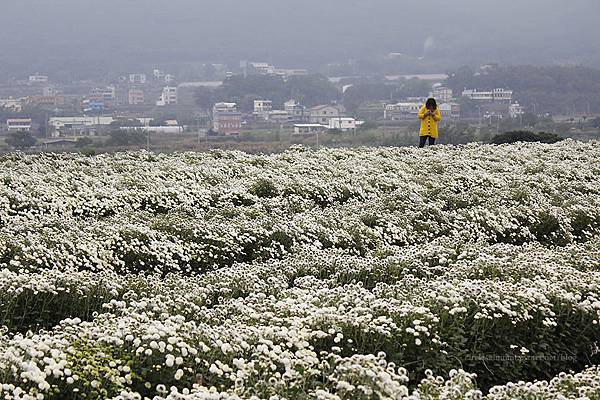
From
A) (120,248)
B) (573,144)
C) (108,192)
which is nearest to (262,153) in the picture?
(108,192)

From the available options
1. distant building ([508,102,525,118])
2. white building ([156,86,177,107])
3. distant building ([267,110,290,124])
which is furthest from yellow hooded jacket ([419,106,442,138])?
white building ([156,86,177,107])

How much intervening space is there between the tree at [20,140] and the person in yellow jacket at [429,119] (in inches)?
443

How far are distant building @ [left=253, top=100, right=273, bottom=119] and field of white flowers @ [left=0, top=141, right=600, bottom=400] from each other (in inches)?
1236

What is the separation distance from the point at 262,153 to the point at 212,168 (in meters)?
4.41

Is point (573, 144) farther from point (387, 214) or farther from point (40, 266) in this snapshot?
point (40, 266)

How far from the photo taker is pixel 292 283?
923 cm

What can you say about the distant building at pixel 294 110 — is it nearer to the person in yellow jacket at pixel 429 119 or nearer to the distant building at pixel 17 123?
the distant building at pixel 17 123

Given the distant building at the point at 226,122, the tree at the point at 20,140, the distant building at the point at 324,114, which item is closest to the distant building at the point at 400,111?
the distant building at the point at 324,114

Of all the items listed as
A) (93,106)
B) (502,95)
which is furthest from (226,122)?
(502,95)

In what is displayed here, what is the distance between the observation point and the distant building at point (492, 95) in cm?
5769

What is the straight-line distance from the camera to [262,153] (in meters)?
21.5

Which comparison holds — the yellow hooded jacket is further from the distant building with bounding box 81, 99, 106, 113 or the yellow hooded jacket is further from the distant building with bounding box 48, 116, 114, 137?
the distant building with bounding box 81, 99, 106, 113

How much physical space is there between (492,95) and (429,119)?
35.0 metres

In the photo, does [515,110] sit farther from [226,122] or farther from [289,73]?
[289,73]
